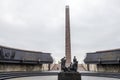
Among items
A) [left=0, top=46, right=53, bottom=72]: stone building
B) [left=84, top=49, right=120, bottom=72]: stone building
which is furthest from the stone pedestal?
[left=84, top=49, right=120, bottom=72]: stone building

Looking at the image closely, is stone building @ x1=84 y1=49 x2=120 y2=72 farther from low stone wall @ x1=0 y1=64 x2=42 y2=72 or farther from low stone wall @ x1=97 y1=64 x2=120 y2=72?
low stone wall @ x1=0 y1=64 x2=42 y2=72

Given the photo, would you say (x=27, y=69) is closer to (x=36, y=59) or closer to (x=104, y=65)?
(x=36, y=59)

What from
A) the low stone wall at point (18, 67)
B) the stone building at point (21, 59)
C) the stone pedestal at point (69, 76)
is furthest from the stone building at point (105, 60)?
the stone pedestal at point (69, 76)

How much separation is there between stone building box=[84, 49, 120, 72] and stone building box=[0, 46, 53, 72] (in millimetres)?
9953

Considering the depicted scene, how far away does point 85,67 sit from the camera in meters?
45.5

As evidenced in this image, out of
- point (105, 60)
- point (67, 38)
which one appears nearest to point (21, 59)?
point (67, 38)

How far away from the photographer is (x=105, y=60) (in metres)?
34.8

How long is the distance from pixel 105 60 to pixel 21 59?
648 inches

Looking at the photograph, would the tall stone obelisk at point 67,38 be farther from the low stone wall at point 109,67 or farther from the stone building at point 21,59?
the low stone wall at point 109,67

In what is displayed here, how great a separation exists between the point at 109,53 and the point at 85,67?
39.3 ft

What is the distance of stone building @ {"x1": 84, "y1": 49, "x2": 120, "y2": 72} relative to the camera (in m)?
33.1

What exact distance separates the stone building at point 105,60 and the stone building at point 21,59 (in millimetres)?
9953

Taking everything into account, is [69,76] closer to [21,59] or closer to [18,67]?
[21,59]

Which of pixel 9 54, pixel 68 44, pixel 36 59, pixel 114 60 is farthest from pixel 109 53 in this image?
pixel 9 54
